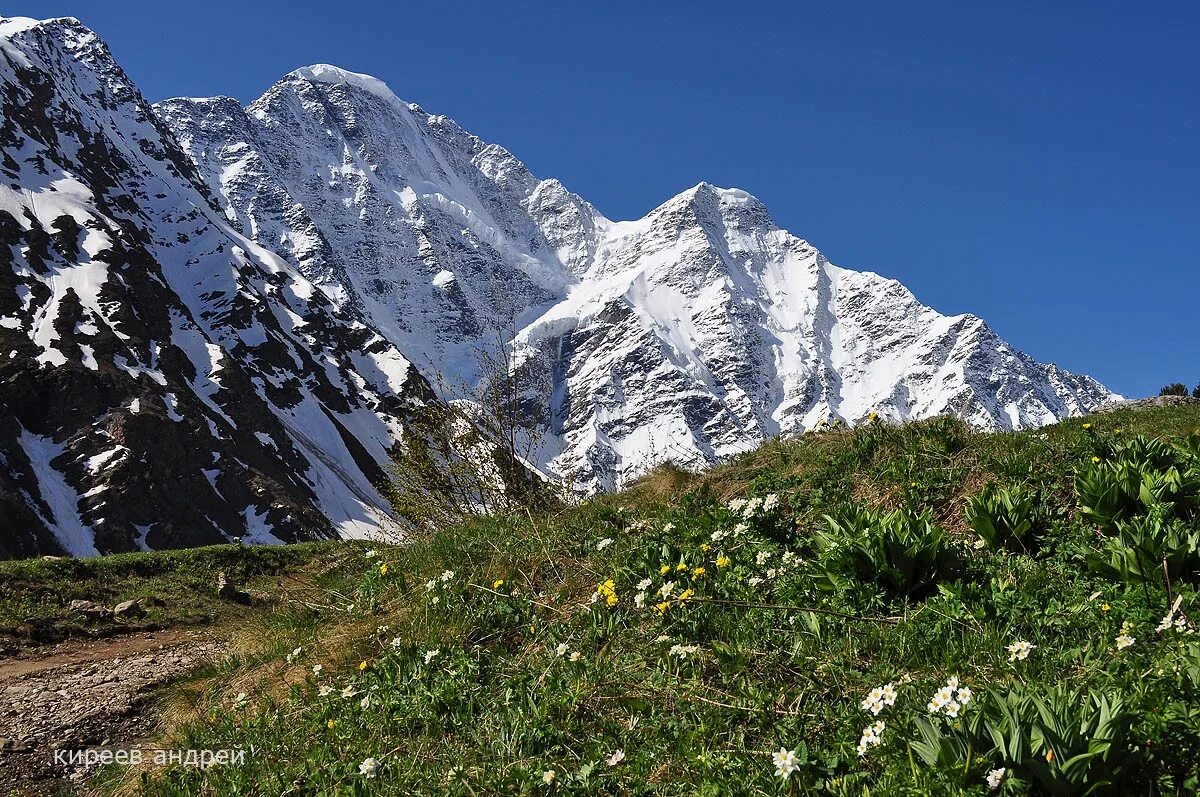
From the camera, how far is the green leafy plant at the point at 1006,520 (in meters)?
5.20

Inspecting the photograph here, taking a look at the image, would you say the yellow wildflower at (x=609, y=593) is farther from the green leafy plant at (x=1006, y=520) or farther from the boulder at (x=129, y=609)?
the boulder at (x=129, y=609)

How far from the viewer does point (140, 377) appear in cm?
10150

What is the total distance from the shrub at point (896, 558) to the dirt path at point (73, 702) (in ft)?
18.5

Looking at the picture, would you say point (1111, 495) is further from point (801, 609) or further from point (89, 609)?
point (89, 609)

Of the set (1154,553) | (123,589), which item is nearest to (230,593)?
(123,589)

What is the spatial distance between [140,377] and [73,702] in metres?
111

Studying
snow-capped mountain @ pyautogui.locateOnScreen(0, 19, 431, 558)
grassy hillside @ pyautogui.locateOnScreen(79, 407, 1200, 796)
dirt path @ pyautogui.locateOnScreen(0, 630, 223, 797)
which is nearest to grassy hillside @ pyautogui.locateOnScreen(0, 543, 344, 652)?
dirt path @ pyautogui.locateOnScreen(0, 630, 223, 797)

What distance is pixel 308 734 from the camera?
16.0 feet

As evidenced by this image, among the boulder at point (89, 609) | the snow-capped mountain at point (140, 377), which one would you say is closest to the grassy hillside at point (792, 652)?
the boulder at point (89, 609)

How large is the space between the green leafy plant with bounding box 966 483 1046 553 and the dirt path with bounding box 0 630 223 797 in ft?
22.0

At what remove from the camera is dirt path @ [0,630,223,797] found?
575cm

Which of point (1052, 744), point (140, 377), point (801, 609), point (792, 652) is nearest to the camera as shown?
point (1052, 744)

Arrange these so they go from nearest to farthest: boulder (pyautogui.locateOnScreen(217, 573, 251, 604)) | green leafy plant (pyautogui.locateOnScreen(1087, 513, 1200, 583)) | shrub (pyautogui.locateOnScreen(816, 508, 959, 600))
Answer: green leafy plant (pyautogui.locateOnScreen(1087, 513, 1200, 583)), shrub (pyautogui.locateOnScreen(816, 508, 959, 600)), boulder (pyautogui.locateOnScreen(217, 573, 251, 604))

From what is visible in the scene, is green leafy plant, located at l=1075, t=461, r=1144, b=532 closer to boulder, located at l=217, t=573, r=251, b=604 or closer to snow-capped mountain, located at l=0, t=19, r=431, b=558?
boulder, located at l=217, t=573, r=251, b=604
